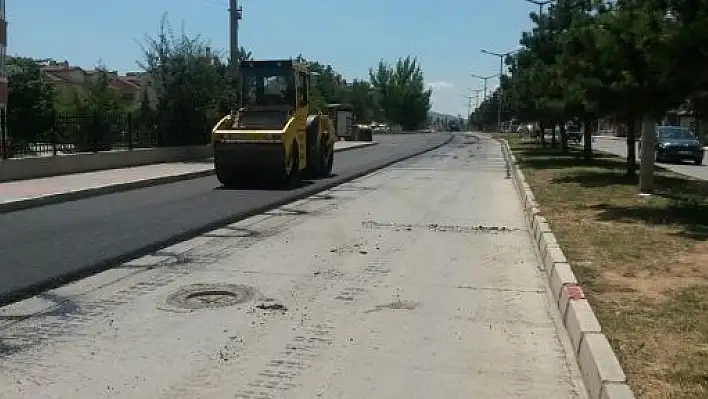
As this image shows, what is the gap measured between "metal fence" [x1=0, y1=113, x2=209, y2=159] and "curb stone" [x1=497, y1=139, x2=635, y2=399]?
15.6 meters

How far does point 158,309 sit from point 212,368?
1852 mm

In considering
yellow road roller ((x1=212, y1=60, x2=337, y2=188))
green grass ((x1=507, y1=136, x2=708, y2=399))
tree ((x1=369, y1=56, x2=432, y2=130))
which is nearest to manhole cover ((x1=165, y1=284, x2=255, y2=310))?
green grass ((x1=507, y1=136, x2=708, y2=399))

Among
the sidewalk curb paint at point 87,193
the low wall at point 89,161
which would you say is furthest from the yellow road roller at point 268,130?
the low wall at point 89,161

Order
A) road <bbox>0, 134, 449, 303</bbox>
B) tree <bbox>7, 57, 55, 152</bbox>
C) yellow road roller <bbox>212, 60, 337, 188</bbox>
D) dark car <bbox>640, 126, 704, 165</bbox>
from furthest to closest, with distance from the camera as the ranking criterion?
tree <bbox>7, 57, 55, 152</bbox> < dark car <bbox>640, 126, 704, 165</bbox> < yellow road roller <bbox>212, 60, 337, 188</bbox> < road <bbox>0, 134, 449, 303</bbox>

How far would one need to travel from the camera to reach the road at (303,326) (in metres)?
5.26

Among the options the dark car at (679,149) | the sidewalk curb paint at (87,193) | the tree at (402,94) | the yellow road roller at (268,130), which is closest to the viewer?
the sidewalk curb paint at (87,193)

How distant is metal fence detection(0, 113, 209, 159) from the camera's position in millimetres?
21133

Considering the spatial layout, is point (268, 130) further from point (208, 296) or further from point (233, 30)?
point (233, 30)

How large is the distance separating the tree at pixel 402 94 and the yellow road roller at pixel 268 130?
95547 millimetres

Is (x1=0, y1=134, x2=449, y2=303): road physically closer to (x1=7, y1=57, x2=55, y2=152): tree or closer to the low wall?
the low wall

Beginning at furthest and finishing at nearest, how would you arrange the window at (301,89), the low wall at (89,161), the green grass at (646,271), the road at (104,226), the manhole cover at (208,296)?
the window at (301,89) < the low wall at (89,161) < the road at (104,226) < the manhole cover at (208,296) < the green grass at (646,271)

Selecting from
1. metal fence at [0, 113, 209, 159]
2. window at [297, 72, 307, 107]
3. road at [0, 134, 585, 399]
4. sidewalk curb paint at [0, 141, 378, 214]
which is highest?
window at [297, 72, 307, 107]

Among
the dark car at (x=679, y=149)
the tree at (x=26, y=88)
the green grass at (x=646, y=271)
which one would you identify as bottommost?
the green grass at (x=646, y=271)

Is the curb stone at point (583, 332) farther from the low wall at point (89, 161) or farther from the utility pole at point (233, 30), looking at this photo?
the utility pole at point (233, 30)
